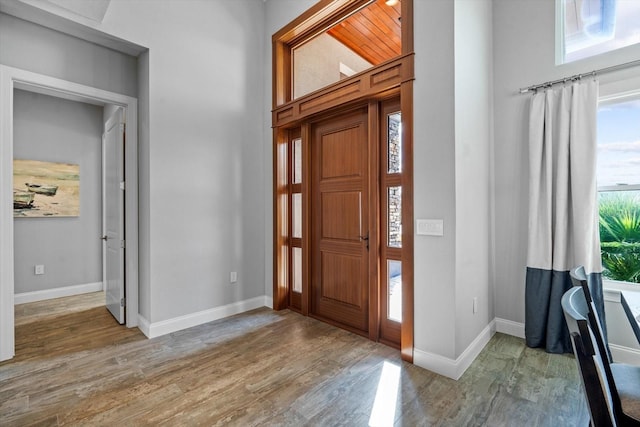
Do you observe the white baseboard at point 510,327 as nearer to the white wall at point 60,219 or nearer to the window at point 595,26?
the window at point 595,26

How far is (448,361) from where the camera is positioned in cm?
217

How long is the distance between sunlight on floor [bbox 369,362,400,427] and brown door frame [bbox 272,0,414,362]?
0.23 meters

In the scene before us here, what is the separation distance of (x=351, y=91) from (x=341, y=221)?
1265 millimetres

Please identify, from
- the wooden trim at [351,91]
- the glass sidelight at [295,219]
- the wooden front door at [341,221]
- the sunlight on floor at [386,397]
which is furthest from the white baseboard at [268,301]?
the wooden trim at [351,91]

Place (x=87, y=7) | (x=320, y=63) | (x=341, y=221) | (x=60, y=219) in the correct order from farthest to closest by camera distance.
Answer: (x=60, y=219)
(x=320, y=63)
(x=341, y=221)
(x=87, y=7)

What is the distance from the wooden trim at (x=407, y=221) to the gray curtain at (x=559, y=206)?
3.80 feet

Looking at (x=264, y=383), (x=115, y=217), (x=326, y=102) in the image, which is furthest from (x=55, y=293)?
(x=326, y=102)

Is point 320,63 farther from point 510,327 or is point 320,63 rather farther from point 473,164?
point 510,327

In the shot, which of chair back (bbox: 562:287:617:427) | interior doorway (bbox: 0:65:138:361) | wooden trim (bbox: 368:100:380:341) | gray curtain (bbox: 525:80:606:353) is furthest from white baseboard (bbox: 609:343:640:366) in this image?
interior doorway (bbox: 0:65:138:361)

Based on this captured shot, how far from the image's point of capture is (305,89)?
139 inches

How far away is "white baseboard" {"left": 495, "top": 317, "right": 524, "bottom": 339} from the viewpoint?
2.81 metres

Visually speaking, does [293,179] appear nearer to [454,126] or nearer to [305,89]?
[305,89]

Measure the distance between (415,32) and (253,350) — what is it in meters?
2.95

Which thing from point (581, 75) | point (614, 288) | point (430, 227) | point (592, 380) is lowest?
point (614, 288)
